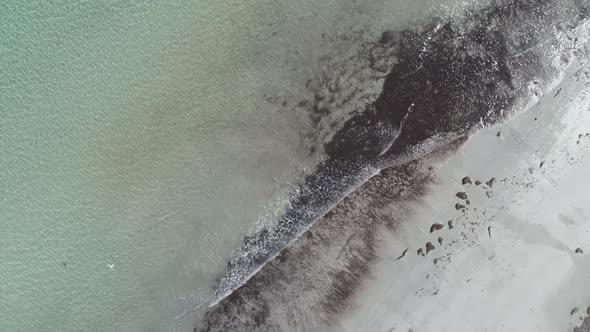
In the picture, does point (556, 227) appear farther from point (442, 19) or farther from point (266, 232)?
point (266, 232)

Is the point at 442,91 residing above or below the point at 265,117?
below

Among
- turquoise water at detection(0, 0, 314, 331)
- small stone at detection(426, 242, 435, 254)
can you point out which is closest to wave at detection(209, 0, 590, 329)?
turquoise water at detection(0, 0, 314, 331)

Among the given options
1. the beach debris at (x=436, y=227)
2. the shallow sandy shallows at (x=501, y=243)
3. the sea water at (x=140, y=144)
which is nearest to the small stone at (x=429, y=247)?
the shallow sandy shallows at (x=501, y=243)

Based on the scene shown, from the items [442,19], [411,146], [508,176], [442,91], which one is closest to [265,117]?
[411,146]

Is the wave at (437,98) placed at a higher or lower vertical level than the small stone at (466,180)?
higher

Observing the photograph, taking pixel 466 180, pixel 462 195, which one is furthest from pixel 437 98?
Answer: pixel 462 195

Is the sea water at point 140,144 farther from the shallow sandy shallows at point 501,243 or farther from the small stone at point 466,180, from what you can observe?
the small stone at point 466,180

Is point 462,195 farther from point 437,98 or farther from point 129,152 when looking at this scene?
point 129,152
